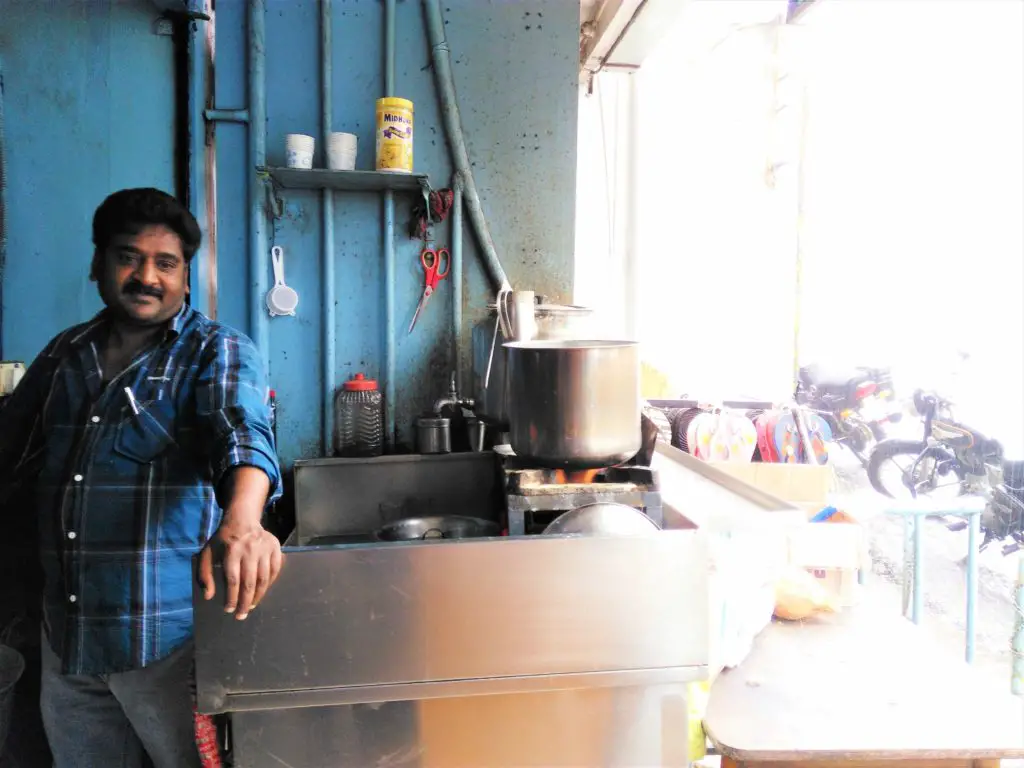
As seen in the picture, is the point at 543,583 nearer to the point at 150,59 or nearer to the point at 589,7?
the point at 150,59

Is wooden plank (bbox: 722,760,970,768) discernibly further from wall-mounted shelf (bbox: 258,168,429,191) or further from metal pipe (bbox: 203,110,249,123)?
metal pipe (bbox: 203,110,249,123)

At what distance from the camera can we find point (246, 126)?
1.98 m

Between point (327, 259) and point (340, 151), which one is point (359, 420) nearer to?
point (327, 259)

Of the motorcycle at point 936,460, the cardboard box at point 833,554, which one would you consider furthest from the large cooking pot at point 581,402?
the motorcycle at point 936,460

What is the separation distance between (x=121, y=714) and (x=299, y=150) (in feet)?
4.72

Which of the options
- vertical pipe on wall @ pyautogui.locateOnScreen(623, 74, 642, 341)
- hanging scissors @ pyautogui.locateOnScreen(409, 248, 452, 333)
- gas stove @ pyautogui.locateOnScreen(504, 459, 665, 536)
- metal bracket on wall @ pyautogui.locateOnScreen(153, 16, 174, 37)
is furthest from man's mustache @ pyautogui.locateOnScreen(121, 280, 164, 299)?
vertical pipe on wall @ pyautogui.locateOnScreen(623, 74, 642, 341)

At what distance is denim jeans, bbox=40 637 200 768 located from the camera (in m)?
1.16

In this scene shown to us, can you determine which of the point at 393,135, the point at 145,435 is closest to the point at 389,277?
the point at 393,135

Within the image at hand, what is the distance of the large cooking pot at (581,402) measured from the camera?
3.68 feet

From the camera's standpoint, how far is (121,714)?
122cm

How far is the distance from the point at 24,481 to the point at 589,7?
7.20 ft

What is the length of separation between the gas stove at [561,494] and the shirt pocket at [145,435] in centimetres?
61

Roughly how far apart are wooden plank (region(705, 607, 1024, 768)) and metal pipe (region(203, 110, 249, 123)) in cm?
195

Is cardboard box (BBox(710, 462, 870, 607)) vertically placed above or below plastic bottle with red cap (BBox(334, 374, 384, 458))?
below
